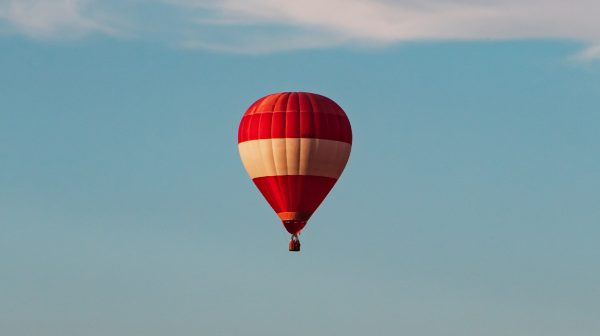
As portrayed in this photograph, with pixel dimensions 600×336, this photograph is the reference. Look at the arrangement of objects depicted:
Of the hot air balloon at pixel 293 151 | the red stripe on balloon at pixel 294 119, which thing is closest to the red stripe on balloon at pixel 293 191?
the hot air balloon at pixel 293 151

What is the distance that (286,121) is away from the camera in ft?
405

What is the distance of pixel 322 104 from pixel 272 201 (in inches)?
228

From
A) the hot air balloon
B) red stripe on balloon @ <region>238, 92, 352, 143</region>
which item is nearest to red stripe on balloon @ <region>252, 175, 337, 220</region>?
the hot air balloon

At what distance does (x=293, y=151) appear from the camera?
12350 centimetres

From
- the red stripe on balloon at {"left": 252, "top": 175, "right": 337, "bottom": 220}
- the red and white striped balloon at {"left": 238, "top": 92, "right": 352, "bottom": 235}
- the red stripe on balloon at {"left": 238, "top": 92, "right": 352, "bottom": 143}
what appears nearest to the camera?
the red stripe on balloon at {"left": 238, "top": 92, "right": 352, "bottom": 143}

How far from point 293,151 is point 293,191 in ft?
6.96

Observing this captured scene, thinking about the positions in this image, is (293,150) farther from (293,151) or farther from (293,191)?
(293,191)

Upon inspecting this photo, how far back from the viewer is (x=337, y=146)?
125 meters

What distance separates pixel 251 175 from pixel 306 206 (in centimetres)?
350

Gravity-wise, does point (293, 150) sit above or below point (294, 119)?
below

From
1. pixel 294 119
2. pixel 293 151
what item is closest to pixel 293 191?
pixel 293 151

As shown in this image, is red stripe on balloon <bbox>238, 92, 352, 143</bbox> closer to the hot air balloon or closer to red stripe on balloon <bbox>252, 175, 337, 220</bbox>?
the hot air balloon

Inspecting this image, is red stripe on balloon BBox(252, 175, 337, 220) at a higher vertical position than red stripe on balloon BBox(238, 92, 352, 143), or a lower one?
lower

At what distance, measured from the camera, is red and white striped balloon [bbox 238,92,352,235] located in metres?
124
